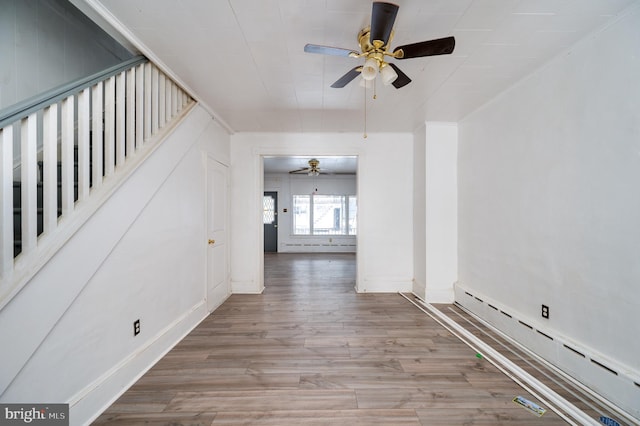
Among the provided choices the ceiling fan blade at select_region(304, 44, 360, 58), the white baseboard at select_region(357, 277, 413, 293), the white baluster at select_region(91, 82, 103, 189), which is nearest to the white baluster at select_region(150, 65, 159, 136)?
the white baluster at select_region(91, 82, 103, 189)

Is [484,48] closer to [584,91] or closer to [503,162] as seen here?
[584,91]

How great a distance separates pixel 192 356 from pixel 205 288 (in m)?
0.94

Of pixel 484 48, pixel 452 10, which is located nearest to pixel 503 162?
pixel 484 48

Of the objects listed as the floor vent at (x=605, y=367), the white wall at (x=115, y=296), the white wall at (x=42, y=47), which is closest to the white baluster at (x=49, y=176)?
the white wall at (x=115, y=296)

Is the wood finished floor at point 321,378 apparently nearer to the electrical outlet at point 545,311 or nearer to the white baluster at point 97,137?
the electrical outlet at point 545,311

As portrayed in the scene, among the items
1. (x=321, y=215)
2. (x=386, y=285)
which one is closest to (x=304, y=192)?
(x=321, y=215)

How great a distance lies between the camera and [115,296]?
5.75 ft

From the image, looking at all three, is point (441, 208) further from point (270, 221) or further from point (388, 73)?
point (270, 221)

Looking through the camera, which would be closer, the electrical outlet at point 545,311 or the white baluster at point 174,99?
the electrical outlet at point 545,311

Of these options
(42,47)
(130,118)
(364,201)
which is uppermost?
(42,47)

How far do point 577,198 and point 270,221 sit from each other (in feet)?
25.0

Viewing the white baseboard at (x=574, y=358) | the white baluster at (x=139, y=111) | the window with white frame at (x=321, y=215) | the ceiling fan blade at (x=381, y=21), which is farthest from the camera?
the window with white frame at (x=321, y=215)

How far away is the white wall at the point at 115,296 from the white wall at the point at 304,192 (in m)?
5.61

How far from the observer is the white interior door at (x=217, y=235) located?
10.5 ft
